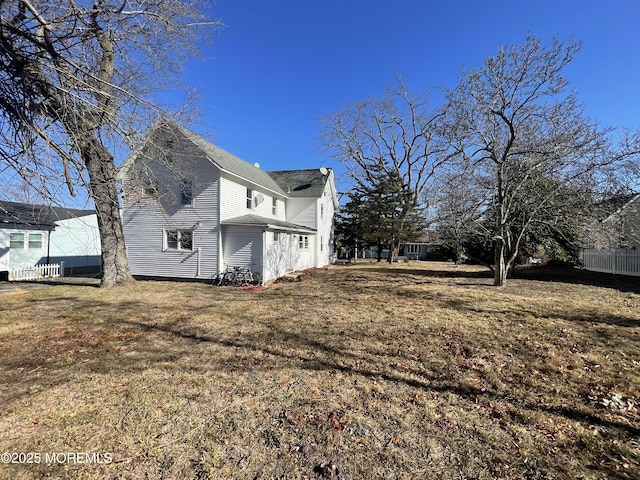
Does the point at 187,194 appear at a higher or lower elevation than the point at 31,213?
higher

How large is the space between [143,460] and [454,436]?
2.79 metres

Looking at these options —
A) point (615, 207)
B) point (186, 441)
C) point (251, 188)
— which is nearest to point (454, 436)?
point (186, 441)

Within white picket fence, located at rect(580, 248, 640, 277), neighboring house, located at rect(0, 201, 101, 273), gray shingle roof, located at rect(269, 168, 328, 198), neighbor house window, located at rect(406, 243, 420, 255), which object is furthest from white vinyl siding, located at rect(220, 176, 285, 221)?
neighbor house window, located at rect(406, 243, 420, 255)

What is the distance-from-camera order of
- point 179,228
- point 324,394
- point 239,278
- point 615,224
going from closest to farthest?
point 324,394, point 615,224, point 239,278, point 179,228

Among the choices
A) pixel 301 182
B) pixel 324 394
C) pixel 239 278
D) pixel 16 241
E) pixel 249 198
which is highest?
pixel 301 182

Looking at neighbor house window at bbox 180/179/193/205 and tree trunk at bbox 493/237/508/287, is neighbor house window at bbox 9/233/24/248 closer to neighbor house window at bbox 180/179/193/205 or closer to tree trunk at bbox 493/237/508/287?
neighbor house window at bbox 180/179/193/205

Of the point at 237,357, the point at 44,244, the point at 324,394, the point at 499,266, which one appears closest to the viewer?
the point at 324,394

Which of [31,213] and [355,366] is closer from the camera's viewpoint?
[355,366]

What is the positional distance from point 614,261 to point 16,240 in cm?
3164

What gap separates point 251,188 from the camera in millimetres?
16594

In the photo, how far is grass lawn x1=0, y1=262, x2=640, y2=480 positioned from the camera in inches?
102

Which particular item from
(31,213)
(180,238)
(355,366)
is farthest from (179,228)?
(355,366)

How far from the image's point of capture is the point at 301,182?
73.4ft

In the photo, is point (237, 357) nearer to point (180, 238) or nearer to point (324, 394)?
point (324, 394)
